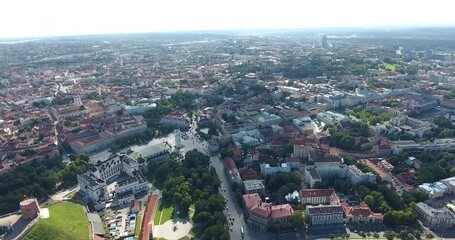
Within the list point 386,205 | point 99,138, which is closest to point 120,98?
point 99,138

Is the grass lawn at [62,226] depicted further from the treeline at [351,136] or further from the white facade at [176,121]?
the treeline at [351,136]

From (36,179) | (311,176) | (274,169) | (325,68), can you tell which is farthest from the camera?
(325,68)

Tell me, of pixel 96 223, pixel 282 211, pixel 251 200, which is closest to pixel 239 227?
pixel 251 200

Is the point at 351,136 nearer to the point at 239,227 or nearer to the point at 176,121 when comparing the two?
the point at 239,227

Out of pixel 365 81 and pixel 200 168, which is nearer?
pixel 200 168

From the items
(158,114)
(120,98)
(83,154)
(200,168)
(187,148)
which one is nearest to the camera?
(200,168)

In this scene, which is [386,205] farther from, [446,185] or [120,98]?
[120,98]
